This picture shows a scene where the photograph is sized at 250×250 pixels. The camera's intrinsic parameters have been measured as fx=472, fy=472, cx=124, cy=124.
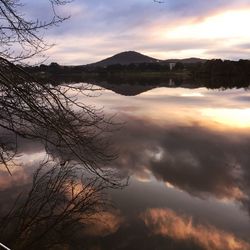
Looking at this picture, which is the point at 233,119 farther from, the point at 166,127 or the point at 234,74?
the point at 234,74

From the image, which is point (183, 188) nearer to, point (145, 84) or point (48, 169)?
point (48, 169)

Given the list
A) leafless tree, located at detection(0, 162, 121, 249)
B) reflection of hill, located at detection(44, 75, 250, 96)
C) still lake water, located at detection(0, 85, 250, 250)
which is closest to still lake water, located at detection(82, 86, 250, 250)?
still lake water, located at detection(0, 85, 250, 250)

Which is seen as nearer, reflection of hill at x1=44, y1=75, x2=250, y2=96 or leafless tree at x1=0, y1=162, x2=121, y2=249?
leafless tree at x1=0, y1=162, x2=121, y2=249

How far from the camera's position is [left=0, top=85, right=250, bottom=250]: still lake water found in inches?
295

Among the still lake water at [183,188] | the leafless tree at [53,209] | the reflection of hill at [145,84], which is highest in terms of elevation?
the leafless tree at [53,209]

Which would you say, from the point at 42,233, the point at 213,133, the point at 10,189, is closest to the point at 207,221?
the point at 42,233

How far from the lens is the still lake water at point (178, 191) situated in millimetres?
7504

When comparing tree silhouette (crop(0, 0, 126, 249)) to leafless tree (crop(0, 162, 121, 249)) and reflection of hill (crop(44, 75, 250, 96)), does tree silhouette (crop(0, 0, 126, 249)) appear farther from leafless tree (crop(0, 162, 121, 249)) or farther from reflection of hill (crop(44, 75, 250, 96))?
reflection of hill (crop(44, 75, 250, 96))

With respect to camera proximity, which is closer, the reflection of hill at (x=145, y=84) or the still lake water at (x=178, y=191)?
the still lake water at (x=178, y=191)

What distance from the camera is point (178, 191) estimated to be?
395 inches

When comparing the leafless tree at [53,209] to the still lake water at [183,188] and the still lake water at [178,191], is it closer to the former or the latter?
the still lake water at [178,191]

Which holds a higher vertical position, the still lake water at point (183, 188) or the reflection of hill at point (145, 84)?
the still lake water at point (183, 188)

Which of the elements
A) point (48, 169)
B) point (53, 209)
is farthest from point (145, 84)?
point (53, 209)

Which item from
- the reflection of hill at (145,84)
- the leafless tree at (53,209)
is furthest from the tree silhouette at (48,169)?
the reflection of hill at (145,84)
